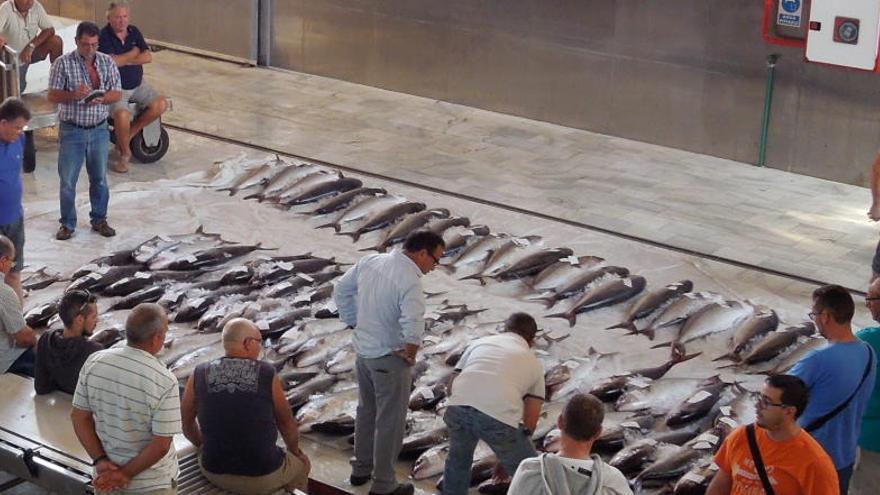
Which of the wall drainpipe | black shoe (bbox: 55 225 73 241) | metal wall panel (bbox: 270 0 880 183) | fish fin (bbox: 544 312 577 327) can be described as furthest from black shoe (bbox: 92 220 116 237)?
the wall drainpipe

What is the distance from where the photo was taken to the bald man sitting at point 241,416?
652 centimetres

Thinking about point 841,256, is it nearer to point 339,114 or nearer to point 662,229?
point 662,229

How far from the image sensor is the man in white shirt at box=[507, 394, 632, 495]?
5.16 metres

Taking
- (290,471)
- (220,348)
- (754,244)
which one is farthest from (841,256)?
(290,471)

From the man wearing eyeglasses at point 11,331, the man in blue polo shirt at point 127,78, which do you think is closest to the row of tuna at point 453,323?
the man wearing eyeglasses at point 11,331

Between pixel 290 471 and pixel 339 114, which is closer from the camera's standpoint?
pixel 290 471

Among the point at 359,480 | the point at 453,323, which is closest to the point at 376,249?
the point at 453,323

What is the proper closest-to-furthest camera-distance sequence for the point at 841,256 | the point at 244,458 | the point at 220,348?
the point at 244,458
the point at 220,348
the point at 841,256

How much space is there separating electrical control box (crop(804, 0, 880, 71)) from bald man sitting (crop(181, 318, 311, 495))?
287 inches

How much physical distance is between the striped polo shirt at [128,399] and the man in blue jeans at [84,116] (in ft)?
17.1

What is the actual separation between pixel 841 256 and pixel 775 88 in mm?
2760

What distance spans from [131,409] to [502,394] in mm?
1784

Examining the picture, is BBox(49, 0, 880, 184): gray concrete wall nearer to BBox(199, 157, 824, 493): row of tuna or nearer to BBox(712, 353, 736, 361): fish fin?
BBox(199, 157, 824, 493): row of tuna

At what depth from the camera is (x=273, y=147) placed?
14.0 meters
